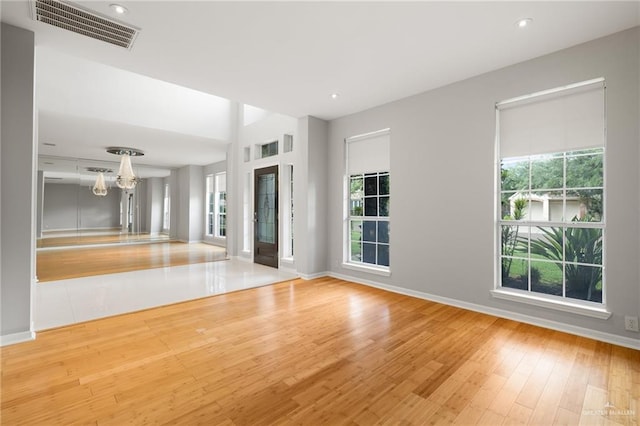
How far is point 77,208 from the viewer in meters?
8.41

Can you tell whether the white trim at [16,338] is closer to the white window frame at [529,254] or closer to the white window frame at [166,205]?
the white window frame at [529,254]

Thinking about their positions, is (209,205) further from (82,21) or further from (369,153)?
(82,21)

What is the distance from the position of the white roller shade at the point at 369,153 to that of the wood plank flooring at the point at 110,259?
4.22m

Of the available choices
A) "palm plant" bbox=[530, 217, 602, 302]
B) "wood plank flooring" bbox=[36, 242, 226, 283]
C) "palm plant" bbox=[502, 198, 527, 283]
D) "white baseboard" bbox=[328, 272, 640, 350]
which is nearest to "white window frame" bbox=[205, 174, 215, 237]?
"wood plank flooring" bbox=[36, 242, 226, 283]

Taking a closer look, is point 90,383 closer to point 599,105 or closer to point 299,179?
point 299,179

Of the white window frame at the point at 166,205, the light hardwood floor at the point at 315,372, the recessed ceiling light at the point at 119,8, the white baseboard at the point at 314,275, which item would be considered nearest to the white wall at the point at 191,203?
the white window frame at the point at 166,205

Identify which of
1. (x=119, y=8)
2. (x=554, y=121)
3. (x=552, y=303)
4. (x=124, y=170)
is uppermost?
(x=119, y=8)

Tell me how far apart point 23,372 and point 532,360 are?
4.03 metres

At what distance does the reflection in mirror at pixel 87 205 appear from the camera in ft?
25.5

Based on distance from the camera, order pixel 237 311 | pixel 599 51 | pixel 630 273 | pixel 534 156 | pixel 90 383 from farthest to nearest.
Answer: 1. pixel 237 311
2. pixel 534 156
3. pixel 599 51
4. pixel 630 273
5. pixel 90 383

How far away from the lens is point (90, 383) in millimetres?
2031

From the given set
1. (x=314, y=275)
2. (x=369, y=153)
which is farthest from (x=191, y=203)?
(x=369, y=153)

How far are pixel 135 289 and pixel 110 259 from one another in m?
3.38

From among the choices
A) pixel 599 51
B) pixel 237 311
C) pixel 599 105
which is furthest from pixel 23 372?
pixel 599 51
